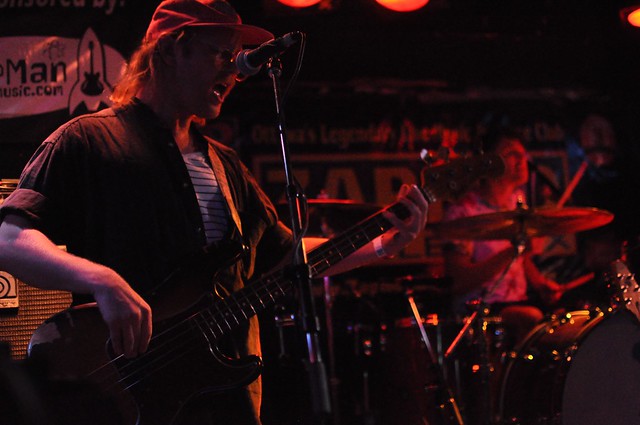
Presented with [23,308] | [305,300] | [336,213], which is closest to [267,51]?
[305,300]

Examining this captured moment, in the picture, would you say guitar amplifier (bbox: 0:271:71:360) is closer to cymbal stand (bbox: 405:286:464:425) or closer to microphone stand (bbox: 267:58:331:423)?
microphone stand (bbox: 267:58:331:423)

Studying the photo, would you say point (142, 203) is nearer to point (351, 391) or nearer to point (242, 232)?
point (242, 232)

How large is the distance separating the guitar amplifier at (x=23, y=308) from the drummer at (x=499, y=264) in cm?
304

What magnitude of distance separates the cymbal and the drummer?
1.00 feet

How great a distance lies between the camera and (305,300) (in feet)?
8.28

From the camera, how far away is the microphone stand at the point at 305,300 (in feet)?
7.77

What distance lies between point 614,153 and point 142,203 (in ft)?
19.3

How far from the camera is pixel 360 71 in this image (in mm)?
7199

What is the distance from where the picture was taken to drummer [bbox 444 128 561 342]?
19.2 feet

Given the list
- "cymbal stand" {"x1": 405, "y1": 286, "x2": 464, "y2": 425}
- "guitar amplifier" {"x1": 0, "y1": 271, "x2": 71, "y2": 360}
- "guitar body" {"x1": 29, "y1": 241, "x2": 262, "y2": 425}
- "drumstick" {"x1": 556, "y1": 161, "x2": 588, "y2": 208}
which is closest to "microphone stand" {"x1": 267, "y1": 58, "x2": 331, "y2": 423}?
"guitar body" {"x1": 29, "y1": 241, "x2": 262, "y2": 425}

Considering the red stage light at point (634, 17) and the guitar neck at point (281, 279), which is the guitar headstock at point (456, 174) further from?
the red stage light at point (634, 17)

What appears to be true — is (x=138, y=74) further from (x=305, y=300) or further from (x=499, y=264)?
(x=499, y=264)

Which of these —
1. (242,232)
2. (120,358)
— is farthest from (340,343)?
(120,358)

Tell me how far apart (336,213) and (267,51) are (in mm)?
2471
